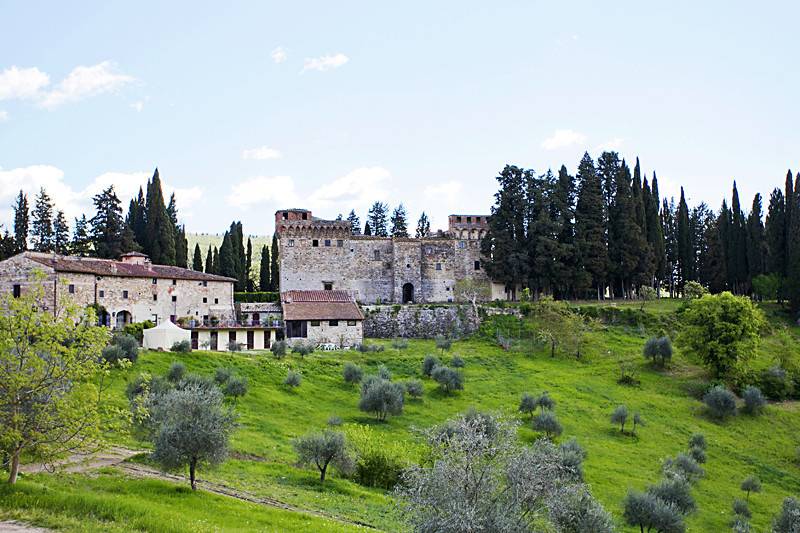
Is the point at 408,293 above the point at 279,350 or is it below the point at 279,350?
above

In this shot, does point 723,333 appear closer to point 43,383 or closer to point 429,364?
point 429,364

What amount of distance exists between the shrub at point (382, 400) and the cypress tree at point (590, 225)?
31.7 metres

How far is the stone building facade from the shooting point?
42656 mm

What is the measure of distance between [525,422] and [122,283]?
105 feet

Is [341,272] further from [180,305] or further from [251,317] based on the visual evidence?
[180,305]

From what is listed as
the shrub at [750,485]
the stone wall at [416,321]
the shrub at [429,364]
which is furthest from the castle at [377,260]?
the shrub at [750,485]

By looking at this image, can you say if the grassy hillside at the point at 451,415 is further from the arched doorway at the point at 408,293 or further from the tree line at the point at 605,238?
the arched doorway at the point at 408,293

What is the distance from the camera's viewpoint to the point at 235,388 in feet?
111

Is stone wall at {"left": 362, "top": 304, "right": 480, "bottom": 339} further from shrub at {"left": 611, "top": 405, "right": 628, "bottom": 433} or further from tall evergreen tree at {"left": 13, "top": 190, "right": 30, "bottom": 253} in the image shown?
tall evergreen tree at {"left": 13, "top": 190, "right": 30, "bottom": 253}

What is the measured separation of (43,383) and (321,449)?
34.7ft

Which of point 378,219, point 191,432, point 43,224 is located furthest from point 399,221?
point 191,432

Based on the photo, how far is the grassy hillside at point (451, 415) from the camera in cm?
1784

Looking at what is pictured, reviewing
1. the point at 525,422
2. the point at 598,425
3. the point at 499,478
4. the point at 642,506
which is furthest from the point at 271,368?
the point at 499,478

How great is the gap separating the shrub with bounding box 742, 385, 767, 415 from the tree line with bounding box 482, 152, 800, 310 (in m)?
21.2
